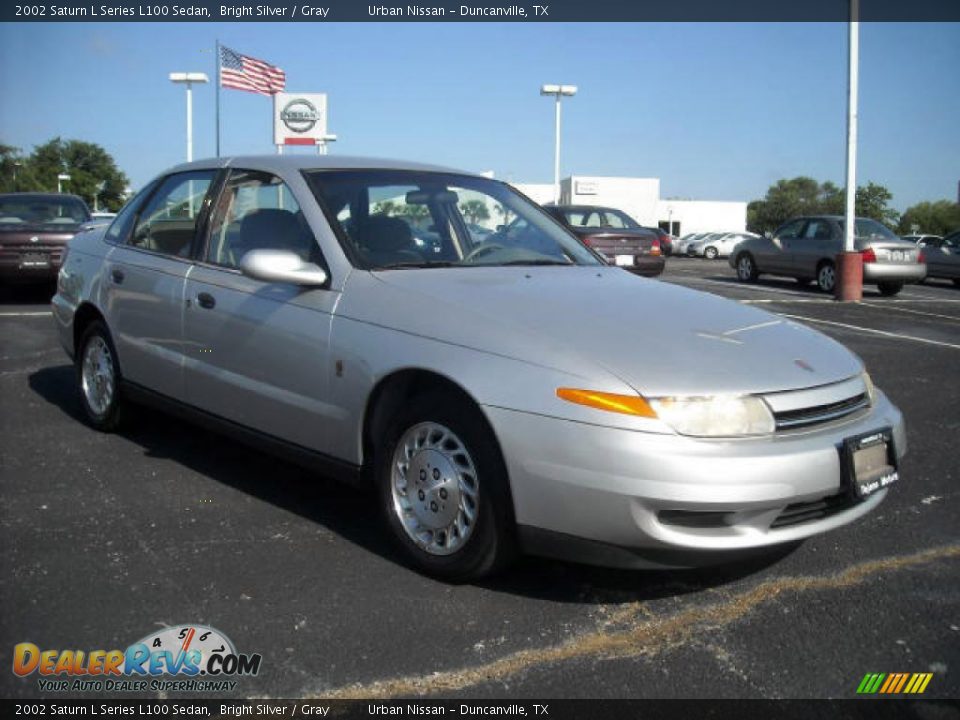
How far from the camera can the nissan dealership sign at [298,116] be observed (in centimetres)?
2119

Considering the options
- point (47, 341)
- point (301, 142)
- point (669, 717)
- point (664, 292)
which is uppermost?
point (301, 142)

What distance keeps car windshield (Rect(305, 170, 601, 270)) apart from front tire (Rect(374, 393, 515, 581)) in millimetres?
777

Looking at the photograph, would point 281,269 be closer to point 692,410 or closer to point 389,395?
point 389,395

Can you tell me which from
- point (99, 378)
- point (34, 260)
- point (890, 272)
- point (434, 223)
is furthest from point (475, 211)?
point (890, 272)

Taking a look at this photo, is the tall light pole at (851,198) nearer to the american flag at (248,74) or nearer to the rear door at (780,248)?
the rear door at (780,248)

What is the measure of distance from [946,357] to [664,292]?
19.1 feet

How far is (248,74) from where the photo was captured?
21.7 meters

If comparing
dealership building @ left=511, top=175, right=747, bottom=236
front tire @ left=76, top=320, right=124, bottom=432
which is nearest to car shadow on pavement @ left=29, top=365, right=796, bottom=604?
front tire @ left=76, top=320, right=124, bottom=432

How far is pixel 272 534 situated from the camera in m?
3.71

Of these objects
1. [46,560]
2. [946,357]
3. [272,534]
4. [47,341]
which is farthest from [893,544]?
[47,341]

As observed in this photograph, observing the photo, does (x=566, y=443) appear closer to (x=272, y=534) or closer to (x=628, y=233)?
(x=272, y=534)

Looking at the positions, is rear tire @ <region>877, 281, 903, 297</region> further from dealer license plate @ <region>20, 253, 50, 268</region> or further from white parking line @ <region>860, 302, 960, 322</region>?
dealer license plate @ <region>20, 253, 50, 268</region>

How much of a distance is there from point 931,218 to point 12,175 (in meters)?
85.4

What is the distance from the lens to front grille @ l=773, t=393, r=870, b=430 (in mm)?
2918
